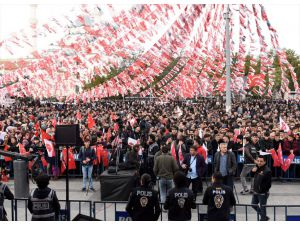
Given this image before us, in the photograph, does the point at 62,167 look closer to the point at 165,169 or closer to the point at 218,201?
the point at 165,169

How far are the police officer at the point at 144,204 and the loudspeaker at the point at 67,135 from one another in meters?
2.71

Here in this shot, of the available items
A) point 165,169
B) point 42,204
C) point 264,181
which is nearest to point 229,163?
point 165,169

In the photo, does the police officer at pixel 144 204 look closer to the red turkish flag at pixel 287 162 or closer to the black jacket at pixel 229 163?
the black jacket at pixel 229 163

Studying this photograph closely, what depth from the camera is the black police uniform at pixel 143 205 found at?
7034 mm

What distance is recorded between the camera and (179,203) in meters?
6.87

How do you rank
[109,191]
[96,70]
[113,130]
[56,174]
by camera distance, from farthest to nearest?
1. [96,70]
2. [113,130]
3. [56,174]
4. [109,191]

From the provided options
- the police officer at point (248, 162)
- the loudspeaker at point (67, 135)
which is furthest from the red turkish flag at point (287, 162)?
the loudspeaker at point (67, 135)

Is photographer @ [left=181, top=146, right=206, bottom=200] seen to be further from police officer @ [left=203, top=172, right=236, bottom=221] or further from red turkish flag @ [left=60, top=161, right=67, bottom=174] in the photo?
red turkish flag @ [left=60, top=161, right=67, bottom=174]

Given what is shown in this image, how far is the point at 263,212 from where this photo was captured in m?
7.86

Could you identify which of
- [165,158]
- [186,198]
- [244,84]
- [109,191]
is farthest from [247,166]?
[244,84]

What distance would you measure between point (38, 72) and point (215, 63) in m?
11.2

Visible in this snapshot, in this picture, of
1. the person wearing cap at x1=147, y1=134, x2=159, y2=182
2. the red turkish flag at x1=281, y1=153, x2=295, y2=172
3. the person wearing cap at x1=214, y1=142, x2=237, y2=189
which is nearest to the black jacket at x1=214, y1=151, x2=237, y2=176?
the person wearing cap at x1=214, y1=142, x2=237, y2=189

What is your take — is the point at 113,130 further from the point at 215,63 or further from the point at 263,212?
the point at 215,63

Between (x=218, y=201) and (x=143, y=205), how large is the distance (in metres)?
1.20
